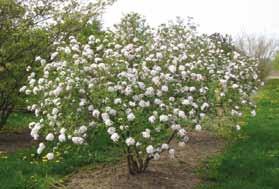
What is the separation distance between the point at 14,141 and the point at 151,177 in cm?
402

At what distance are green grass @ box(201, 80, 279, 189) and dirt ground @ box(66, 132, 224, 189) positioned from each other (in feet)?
0.88

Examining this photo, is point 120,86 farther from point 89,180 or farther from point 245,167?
point 245,167

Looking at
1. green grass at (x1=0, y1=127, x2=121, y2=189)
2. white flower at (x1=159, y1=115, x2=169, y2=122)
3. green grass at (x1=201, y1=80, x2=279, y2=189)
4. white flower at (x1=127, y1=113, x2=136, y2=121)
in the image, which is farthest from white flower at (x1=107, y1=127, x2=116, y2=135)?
green grass at (x1=201, y1=80, x2=279, y2=189)

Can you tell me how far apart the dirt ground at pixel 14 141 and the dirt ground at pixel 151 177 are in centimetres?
226

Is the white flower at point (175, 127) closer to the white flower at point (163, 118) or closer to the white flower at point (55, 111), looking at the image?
the white flower at point (163, 118)

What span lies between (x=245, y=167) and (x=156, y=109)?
2349 mm

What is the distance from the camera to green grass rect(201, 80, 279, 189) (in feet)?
23.1

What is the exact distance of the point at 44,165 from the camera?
7.78 m

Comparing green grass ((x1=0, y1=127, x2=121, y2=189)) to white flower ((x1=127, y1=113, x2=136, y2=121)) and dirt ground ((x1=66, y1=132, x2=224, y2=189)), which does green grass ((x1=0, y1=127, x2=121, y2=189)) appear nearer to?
dirt ground ((x1=66, y1=132, x2=224, y2=189))

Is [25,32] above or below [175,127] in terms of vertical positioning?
above

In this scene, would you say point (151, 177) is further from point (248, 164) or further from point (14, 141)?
point (14, 141)

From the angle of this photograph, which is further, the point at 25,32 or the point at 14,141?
the point at 14,141

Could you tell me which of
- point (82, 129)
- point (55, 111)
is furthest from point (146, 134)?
→ point (55, 111)

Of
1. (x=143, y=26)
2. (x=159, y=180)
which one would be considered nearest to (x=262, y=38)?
(x=143, y=26)
